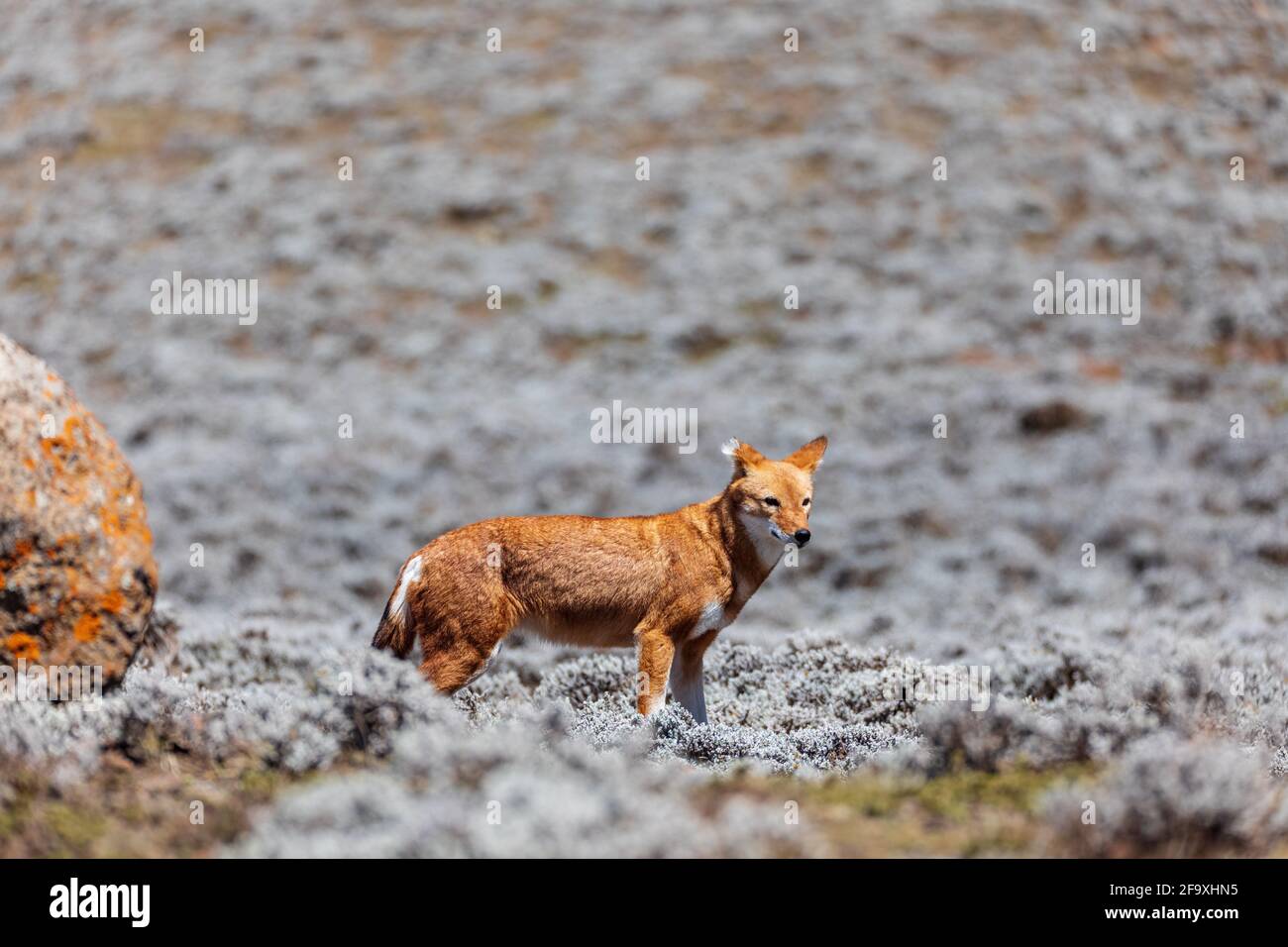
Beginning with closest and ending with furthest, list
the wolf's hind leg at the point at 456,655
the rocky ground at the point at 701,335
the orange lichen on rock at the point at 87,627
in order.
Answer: the wolf's hind leg at the point at 456,655 < the orange lichen on rock at the point at 87,627 < the rocky ground at the point at 701,335

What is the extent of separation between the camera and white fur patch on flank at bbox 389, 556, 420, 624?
7.54 m

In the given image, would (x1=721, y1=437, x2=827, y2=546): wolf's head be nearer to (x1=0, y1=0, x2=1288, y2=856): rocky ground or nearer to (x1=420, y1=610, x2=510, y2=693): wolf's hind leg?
(x1=0, y1=0, x2=1288, y2=856): rocky ground

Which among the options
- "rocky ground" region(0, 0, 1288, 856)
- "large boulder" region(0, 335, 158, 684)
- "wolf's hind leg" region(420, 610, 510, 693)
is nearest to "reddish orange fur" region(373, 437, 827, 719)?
"wolf's hind leg" region(420, 610, 510, 693)

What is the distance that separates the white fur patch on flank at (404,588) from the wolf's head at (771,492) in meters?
2.03

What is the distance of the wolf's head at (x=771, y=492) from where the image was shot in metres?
7.73

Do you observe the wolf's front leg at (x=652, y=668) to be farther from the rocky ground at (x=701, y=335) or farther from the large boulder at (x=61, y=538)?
the large boulder at (x=61, y=538)

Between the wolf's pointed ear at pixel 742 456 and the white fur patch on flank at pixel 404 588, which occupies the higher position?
the wolf's pointed ear at pixel 742 456

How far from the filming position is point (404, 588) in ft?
24.9

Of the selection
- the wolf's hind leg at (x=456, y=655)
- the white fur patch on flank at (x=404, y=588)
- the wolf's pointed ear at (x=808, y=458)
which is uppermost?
the wolf's pointed ear at (x=808, y=458)

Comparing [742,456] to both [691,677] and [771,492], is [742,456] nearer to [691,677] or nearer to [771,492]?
[771,492]

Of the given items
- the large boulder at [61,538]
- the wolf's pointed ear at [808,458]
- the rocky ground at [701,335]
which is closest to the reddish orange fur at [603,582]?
the wolf's pointed ear at [808,458]

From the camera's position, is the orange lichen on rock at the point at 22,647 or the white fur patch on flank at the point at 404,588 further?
the white fur patch on flank at the point at 404,588

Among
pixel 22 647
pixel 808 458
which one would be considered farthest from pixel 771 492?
pixel 22 647
